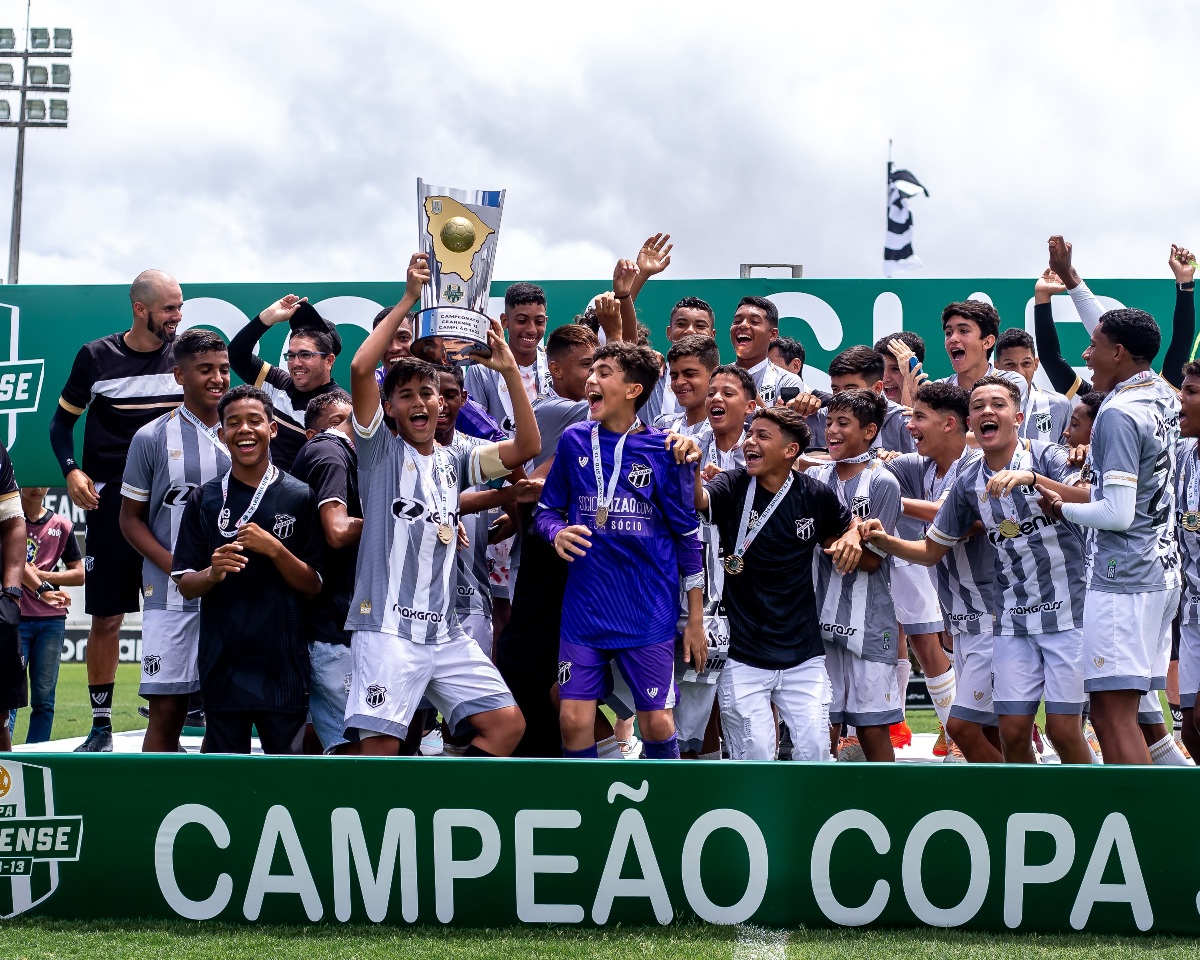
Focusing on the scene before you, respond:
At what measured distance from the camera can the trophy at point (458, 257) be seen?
530cm

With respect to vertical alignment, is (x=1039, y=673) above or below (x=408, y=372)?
below

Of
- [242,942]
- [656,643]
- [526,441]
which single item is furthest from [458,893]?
[526,441]

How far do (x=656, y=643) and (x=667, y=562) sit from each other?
34cm

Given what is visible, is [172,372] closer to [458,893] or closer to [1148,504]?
[458,893]

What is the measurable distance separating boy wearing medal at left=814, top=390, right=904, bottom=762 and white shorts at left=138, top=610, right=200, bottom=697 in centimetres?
294

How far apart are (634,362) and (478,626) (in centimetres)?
163

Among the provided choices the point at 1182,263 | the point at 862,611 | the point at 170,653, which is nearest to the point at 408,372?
the point at 170,653

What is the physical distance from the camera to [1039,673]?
5.76m

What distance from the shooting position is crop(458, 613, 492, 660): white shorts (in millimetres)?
6180

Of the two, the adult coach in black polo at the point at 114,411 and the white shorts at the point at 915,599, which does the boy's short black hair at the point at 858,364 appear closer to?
the white shorts at the point at 915,599

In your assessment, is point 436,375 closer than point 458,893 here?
No

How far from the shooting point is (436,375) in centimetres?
545

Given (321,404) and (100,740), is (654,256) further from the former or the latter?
(100,740)

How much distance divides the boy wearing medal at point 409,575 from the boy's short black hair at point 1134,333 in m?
2.57
